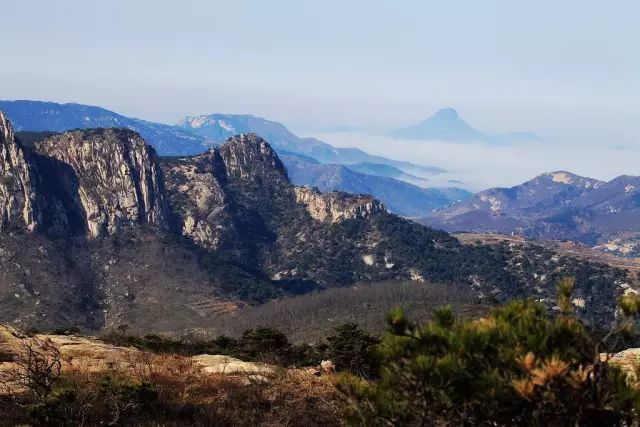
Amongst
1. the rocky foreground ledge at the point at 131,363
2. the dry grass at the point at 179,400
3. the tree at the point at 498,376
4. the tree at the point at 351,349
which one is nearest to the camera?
the tree at the point at 498,376

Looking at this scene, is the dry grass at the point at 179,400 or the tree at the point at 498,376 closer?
the tree at the point at 498,376

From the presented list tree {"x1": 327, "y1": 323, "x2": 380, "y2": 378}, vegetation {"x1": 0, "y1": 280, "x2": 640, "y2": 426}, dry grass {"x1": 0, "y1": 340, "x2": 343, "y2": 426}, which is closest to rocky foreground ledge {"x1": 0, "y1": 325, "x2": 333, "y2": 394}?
dry grass {"x1": 0, "y1": 340, "x2": 343, "y2": 426}

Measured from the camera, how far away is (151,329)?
646ft

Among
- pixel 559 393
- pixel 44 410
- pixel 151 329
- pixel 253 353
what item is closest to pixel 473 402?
pixel 559 393

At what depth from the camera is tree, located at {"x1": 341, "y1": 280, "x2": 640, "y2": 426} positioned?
25.8 ft

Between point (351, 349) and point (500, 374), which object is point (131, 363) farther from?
point (351, 349)

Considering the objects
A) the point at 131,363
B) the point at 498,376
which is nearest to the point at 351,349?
the point at 131,363

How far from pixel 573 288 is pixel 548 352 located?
49.7 inches

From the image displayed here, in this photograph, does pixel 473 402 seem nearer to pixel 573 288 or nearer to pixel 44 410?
pixel 573 288

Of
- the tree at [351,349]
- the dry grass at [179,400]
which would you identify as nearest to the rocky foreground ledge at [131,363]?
the dry grass at [179,400]

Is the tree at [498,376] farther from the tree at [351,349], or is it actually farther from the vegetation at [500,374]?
the tree at [351,349]

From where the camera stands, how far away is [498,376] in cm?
798

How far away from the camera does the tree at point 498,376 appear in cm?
786

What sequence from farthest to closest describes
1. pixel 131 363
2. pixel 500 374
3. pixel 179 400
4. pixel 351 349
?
pixel 351 349 → pixel 131 363 → pixel 179 400 → pixel 500 374
